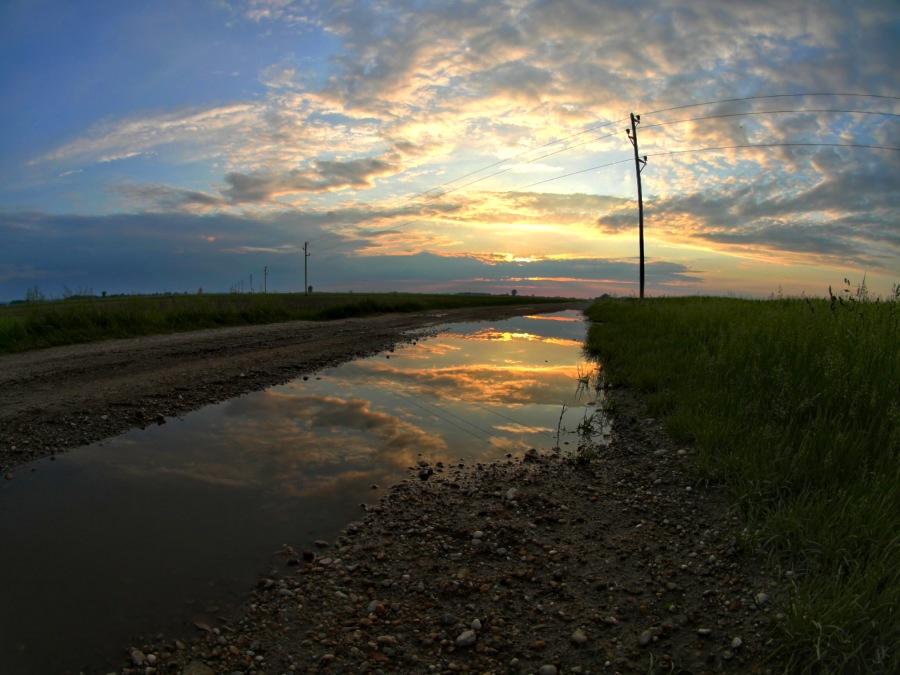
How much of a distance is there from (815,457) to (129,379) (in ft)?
29.8

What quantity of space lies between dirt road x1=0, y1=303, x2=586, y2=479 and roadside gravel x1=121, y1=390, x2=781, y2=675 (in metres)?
3.50

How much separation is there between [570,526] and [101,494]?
3965 mm

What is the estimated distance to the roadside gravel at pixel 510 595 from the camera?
2.49 m

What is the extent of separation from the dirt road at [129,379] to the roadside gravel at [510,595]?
3.50 m

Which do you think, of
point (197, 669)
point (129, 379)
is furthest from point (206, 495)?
point (129, 379)

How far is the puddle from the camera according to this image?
9.22 feet

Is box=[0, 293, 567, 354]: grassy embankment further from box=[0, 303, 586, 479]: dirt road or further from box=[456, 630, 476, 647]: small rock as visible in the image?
box=[456, 630, 476, 647]: small rock

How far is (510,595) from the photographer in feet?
9.91

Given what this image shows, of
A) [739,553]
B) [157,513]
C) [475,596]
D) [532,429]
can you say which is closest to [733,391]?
[532,429]

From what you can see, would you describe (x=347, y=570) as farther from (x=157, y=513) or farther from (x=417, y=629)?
(x=157, y=513)

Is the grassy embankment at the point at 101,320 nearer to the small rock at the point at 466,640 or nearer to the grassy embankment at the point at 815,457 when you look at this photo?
the small rock at the point at 466,640

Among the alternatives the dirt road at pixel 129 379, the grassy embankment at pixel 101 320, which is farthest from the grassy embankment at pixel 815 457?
the grassy embankment at pixel 101 320

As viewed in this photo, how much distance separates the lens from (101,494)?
14.1 ft

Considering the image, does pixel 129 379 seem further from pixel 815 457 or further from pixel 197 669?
pixel 815 457
